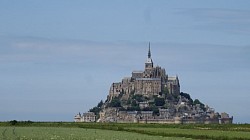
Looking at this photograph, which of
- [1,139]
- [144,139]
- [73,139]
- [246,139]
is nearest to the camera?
[1,139]

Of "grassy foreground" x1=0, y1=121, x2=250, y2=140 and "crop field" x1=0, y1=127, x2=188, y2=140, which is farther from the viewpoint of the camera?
"grassy foreground" x1=0, y1=121, x2=250, y2=140

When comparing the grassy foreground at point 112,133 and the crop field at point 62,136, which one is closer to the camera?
the crop field at point 62,136

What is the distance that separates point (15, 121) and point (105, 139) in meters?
49.2

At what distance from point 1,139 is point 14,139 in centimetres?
81

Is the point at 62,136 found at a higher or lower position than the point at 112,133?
lower

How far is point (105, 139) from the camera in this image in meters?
41.3

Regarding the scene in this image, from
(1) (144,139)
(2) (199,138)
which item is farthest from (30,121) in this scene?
(1) (144,139)

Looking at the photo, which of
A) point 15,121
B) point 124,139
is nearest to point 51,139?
point 124,139

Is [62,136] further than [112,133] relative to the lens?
No

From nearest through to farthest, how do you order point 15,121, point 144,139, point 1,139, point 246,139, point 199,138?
point 1,139
point 144,139
point 246,139
point 199,138
point 15,121

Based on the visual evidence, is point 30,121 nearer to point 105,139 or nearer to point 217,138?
point 217,138

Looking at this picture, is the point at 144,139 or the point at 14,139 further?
the point at 144,139

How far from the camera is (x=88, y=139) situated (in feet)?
133

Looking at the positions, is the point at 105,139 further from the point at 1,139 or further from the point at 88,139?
the point at 1,139
